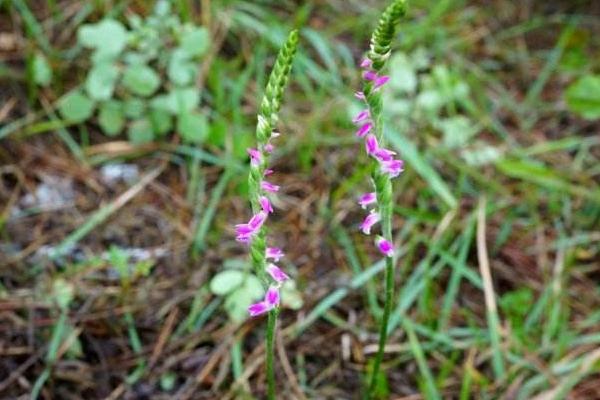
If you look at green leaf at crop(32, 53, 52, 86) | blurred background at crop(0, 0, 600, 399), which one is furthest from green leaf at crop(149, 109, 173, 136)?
green leaf at crop(32, 53, 52, 86)

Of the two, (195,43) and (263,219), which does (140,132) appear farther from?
(263,219)

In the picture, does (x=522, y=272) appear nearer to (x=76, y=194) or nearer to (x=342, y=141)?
(x=342, y=141)

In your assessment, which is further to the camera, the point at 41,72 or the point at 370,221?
the point at 41,72

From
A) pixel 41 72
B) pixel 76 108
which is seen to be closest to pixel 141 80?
pixel 76 108

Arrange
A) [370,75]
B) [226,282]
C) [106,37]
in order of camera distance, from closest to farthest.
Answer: [370,75], [226,282], [106,37]

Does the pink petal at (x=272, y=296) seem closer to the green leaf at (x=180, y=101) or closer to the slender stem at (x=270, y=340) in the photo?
the slender stem at (x=270, y=340)

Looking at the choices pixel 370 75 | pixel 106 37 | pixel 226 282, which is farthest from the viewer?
pixel 106 37

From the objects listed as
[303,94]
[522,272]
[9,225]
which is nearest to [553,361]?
[522,272]
